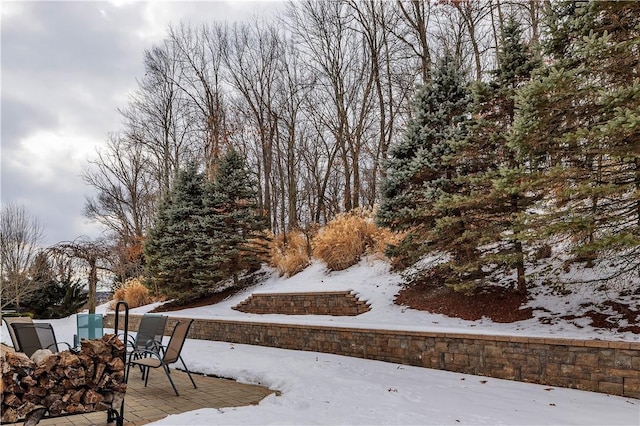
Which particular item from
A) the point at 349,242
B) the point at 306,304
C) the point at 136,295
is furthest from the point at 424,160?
the point at 136,295

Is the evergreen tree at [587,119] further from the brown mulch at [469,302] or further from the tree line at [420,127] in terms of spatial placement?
the brown mulch at [469,302]

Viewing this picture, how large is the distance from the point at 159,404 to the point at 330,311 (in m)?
4.95

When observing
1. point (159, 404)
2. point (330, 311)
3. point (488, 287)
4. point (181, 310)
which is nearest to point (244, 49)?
point (181, 310)

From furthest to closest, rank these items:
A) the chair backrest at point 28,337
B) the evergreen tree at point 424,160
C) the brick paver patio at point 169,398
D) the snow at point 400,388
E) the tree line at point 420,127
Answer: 1. the evergreen tree at point 424,160
2. the tree line at point 420,127
3. the chair backrest at point 28,337
4. the brick paver patio at point 169,398
5. the snow at point 400,388

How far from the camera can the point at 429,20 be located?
45.6 feet

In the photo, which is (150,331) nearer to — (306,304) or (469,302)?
(306,304)

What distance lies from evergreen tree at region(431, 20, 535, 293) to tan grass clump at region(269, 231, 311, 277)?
5.24 m

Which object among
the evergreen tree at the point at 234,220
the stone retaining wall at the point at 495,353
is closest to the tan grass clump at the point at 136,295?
the evergreen tree at the point at 234,220

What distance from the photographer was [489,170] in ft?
22.2

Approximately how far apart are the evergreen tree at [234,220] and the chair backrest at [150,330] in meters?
6.08

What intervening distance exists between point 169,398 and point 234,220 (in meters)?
8.54

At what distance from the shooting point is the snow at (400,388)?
12.7 feet

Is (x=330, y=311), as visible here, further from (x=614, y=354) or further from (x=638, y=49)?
(x=638, y=49)

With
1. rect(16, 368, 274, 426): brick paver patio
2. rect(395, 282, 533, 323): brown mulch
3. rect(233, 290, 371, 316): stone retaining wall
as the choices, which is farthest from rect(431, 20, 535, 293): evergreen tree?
rect(16, 368, 274, 426): brick paver patio
